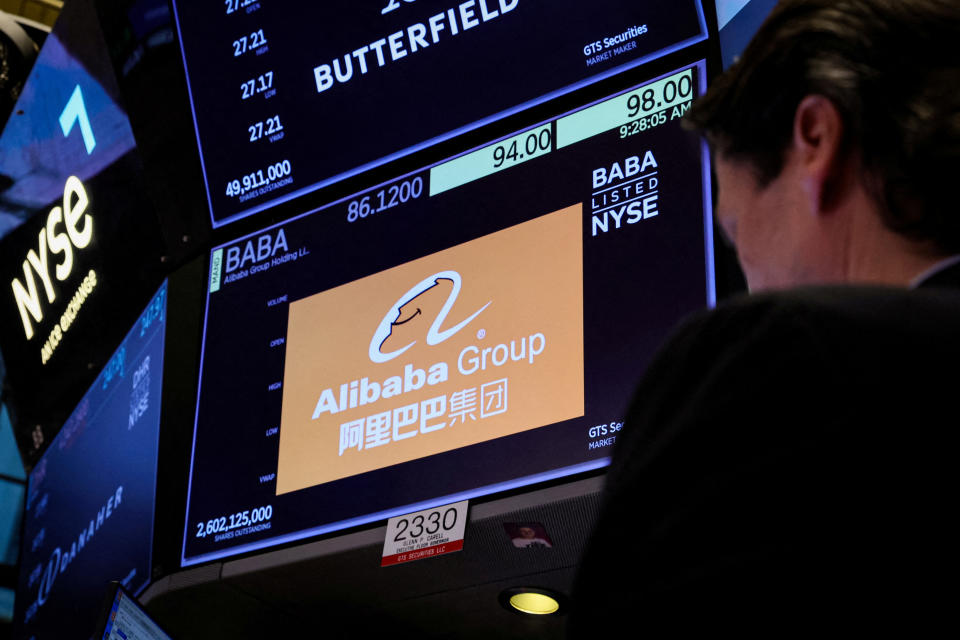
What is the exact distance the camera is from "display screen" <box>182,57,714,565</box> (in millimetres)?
2201

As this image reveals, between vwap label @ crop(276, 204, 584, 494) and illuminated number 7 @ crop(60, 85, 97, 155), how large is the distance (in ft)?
4.61

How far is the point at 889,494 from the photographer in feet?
1.94

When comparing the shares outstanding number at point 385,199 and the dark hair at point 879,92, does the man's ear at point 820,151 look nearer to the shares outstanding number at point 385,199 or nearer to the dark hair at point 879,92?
the dark hair at point 879,92

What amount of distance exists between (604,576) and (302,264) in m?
2.25

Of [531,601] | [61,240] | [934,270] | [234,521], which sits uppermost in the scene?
[61,240]

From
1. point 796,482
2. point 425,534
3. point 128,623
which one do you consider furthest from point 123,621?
point 796,482

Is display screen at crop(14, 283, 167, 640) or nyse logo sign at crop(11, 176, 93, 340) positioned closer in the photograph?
display screen at crop(14, 283, 167, 640)

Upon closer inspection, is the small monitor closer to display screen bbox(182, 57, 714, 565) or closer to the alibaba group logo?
display screen bbox(182, 57, 714, 565)

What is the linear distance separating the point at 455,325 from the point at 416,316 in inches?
4.8

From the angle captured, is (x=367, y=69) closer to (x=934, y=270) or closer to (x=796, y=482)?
(x=934, y=270)

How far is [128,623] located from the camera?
230 centimetres

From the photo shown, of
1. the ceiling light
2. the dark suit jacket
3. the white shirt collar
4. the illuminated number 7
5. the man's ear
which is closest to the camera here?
the dark suit jacket

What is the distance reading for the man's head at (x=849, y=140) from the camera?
86 cm

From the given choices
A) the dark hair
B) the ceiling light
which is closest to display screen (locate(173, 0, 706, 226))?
the ceiling light
